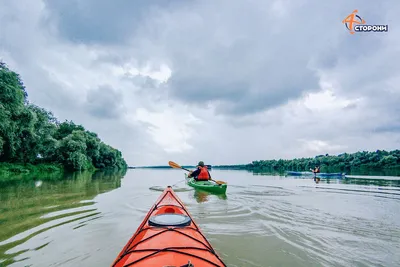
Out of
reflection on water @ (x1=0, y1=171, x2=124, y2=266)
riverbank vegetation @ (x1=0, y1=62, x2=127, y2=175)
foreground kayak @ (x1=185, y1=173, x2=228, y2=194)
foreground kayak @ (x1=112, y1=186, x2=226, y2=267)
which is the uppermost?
riverbank vegetation @ (x1=0, y1=62, x2=127, y2=175)

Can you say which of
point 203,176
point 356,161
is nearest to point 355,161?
point 356,161

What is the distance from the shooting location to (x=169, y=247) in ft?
9.32

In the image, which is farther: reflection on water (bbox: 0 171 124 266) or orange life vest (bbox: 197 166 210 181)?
→ orange life vest (bbox: 197 166 210 181)

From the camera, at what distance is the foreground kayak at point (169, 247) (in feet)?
8.33

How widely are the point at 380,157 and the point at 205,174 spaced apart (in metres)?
57.5

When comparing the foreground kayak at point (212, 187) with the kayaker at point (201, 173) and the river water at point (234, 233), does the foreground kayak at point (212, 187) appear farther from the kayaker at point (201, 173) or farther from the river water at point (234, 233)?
the river water at point (234, 233)

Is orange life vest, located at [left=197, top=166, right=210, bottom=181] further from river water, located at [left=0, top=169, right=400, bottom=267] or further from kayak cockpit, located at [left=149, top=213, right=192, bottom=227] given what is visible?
kayak cockpit, located at [left=149, top=213, right=192, bottom=227]

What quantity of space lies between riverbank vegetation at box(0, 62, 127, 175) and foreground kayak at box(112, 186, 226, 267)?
77.1 feet

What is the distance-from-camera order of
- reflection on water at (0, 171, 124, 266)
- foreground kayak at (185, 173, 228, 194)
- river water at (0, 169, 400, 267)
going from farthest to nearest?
1. foreground kayak at (185, 173, 228, 194)
2. reflection on water at (0, 171, 124, 266)
3. river water at (0, 169, 400, 267)

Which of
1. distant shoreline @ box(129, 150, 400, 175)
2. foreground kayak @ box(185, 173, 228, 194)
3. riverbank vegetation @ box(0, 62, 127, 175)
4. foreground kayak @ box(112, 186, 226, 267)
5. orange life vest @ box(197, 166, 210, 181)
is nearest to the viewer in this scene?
foreground kayak @ box(112, 186, 226, 267)

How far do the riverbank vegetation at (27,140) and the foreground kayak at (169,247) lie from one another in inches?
925

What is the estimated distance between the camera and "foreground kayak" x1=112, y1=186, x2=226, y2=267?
2.54m

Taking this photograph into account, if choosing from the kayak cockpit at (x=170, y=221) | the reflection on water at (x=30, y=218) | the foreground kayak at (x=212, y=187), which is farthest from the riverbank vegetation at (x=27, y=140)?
the kayak cockpit at (x=170, y=221)

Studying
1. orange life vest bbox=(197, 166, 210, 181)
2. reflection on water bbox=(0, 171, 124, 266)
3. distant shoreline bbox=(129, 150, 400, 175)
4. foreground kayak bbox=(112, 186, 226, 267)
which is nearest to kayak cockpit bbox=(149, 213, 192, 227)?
foreground kayak bbox=(112, 186, 226, 267)
